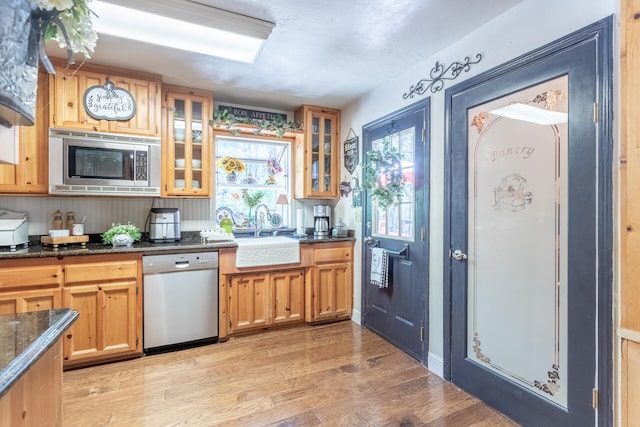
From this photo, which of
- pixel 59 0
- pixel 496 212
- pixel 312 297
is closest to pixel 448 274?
pixel 496 212

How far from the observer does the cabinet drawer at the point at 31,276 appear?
217 centimetres

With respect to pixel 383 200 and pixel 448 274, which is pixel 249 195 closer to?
pixel 383 200

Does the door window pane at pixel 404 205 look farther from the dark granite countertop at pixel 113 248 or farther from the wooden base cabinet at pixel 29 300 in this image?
the wooden base cabinet at pixel 29 300

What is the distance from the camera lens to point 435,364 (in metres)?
2.39

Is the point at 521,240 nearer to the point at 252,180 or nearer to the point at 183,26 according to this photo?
the point at 183,26

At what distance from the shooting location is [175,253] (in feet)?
8.76

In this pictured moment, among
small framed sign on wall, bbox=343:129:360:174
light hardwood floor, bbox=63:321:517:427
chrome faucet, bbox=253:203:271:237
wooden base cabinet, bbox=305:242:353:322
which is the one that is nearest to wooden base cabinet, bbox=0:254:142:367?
light hardwood floor, bbox=63:321:517:427

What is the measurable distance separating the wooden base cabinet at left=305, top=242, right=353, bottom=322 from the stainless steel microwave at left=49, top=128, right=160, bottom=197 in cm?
173

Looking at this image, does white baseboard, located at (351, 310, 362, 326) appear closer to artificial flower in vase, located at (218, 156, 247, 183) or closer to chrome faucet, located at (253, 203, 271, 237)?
chrome faucet, located at (253, 203, 271, 237)

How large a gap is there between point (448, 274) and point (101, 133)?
297 centimetres

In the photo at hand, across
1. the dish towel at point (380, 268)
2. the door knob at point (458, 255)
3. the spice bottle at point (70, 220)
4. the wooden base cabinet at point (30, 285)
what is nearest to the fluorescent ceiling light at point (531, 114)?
the door knob at point (458, 255)

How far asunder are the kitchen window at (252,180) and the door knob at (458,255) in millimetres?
2022

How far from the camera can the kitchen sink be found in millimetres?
2953

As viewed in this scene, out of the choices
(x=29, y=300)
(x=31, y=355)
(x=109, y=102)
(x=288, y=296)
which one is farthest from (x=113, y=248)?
(x=31, y=355)
